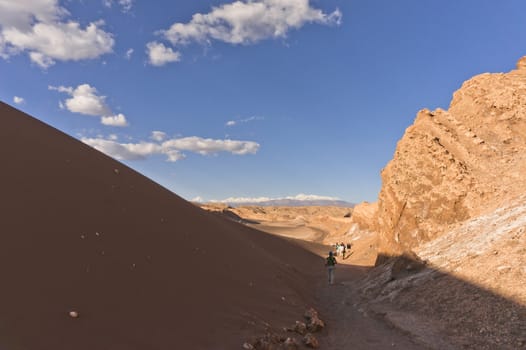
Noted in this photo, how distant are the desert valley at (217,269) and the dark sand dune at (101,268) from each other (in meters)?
0.03

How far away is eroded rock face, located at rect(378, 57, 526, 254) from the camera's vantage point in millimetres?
14312

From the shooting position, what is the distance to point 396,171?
751 inches

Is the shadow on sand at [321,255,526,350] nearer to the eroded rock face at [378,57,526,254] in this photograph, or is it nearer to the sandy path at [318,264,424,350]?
the sandy path at [318,264,424,350]

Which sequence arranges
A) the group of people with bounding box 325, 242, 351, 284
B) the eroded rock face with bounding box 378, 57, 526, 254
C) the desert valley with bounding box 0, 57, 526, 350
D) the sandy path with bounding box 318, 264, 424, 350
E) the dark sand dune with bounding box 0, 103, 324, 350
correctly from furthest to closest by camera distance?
the group of people with bounding box 325, 242, 351, 284
the eroded rock face with bounding box 378, 57, 526, 254
the sandy path with bounding box 318, 264, 424, 350
the desert valley with bounding box 0, 57, 526, 350
the dark sand dune with bounding box 0, 103, 324, 350

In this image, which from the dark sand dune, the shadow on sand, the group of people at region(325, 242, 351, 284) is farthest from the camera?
the group of people at region(325, 242, 351, 284)

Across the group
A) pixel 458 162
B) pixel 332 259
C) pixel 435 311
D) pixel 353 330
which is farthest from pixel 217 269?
pixel 458 162

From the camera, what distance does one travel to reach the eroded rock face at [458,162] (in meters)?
14.3

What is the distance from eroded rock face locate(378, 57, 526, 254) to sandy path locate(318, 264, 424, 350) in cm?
515

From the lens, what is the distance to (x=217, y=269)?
10484mm

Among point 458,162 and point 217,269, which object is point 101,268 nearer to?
point 217,269

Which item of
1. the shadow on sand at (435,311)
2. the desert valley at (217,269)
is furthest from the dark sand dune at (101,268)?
the shadow on sand at (435,311)

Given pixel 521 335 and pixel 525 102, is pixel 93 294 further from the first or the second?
pixel 525 102

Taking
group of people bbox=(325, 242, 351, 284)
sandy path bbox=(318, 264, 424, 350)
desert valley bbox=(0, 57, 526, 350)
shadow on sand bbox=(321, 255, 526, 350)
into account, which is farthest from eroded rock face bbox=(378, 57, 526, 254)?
sandy path bbox=(318, 264, 424, 350)

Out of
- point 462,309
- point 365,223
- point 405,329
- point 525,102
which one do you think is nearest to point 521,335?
point 462,309
